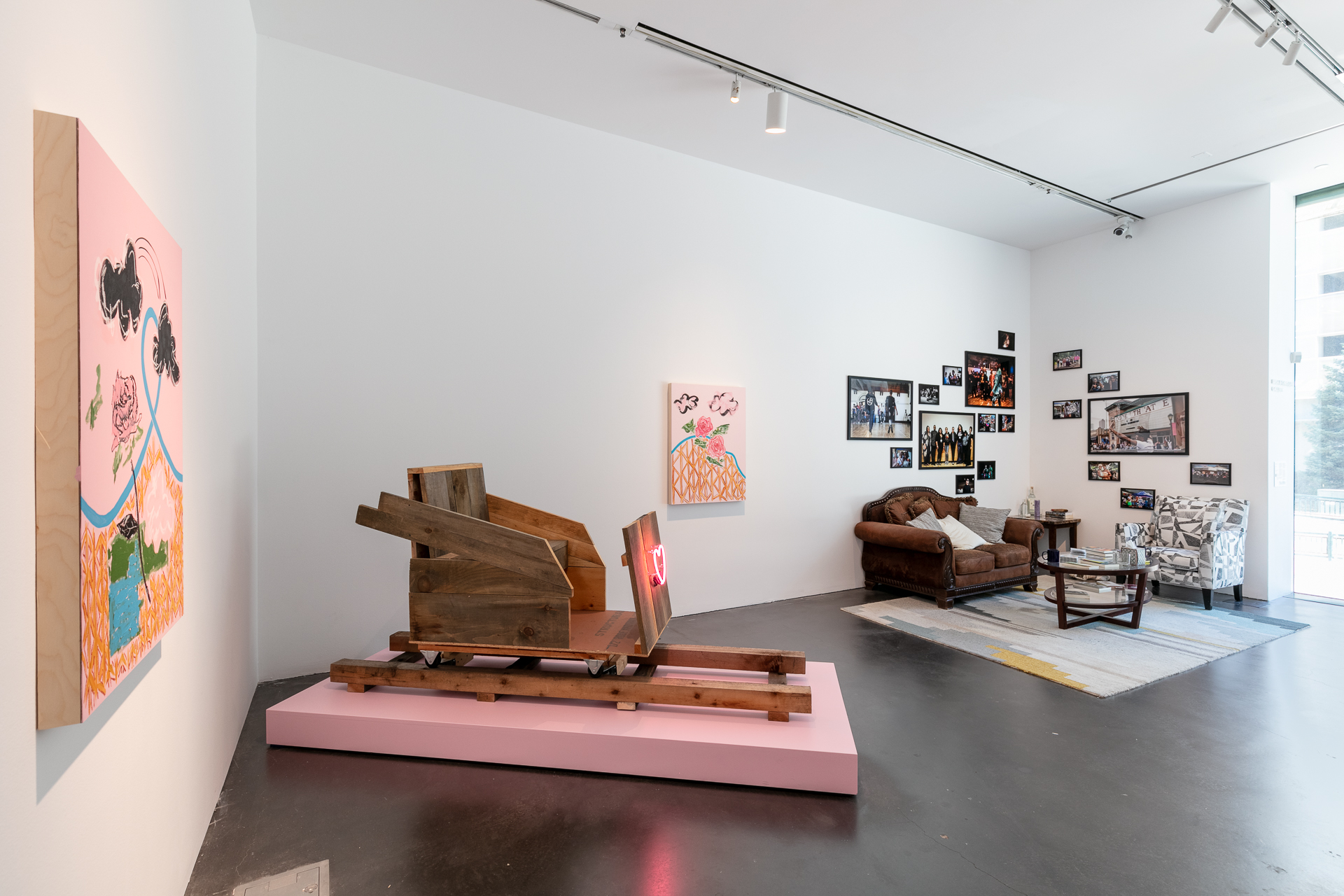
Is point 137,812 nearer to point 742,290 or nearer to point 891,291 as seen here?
point 742,290

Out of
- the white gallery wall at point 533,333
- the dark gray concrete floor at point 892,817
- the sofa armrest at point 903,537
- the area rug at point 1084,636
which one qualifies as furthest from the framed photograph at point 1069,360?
the dark gray concrete floor at point 892,817

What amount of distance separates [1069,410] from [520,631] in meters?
7.33

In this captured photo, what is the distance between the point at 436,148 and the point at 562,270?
1139mm

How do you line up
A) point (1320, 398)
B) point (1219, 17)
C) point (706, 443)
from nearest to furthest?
point (1219, 17) → point (706, 443) → point (1320, 398)

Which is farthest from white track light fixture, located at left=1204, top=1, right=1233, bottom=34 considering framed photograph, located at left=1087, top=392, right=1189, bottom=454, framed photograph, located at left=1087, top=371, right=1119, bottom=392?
framed photograph, located at left=1087, top=371, right=1119, bottom=392

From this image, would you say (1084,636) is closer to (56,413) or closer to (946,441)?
(946,441)

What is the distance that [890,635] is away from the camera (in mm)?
4789

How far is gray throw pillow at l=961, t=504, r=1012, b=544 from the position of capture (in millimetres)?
6344

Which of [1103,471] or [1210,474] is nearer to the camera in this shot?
[1210,474]

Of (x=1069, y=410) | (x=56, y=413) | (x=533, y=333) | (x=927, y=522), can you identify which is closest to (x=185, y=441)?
(x=56, y=413)

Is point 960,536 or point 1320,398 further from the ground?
point 1320,398

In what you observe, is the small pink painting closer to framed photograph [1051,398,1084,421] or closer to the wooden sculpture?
the wooden sculpture

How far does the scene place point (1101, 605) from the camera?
521 cm

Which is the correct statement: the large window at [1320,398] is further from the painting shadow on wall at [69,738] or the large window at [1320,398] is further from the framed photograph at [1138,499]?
the painting shadow on wall at [69,738]
